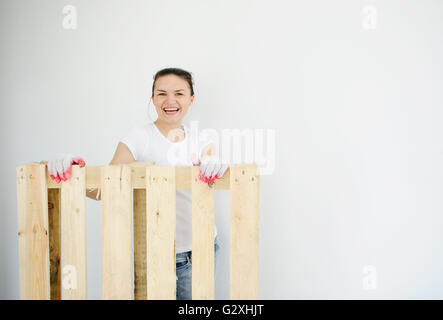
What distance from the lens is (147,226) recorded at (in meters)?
0.98

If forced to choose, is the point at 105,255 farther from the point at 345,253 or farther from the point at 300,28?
the point at 300,28

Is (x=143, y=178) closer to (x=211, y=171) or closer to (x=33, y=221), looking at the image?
(x=211, y=171)

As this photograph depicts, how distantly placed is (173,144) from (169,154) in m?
0.05

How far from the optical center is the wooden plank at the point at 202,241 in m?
0.97

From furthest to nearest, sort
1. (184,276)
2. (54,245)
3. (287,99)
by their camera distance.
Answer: (287,99), (184,276), (54,245)

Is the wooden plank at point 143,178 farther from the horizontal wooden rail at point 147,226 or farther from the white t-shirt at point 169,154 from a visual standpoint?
the white t-shirt at point 169,154

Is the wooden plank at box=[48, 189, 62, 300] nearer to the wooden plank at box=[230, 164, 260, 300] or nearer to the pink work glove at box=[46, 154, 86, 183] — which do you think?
the pink work glove at box=[46, 154, 86, 183]

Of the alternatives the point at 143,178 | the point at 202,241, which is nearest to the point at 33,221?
the point at 143,178

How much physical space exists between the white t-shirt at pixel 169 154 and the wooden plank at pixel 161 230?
385 mm

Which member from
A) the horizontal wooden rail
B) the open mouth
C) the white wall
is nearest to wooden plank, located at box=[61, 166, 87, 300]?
the horizontal wooden rail

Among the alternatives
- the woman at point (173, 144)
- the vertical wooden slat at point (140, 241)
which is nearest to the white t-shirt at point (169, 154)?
the woman at point (173, 144)
